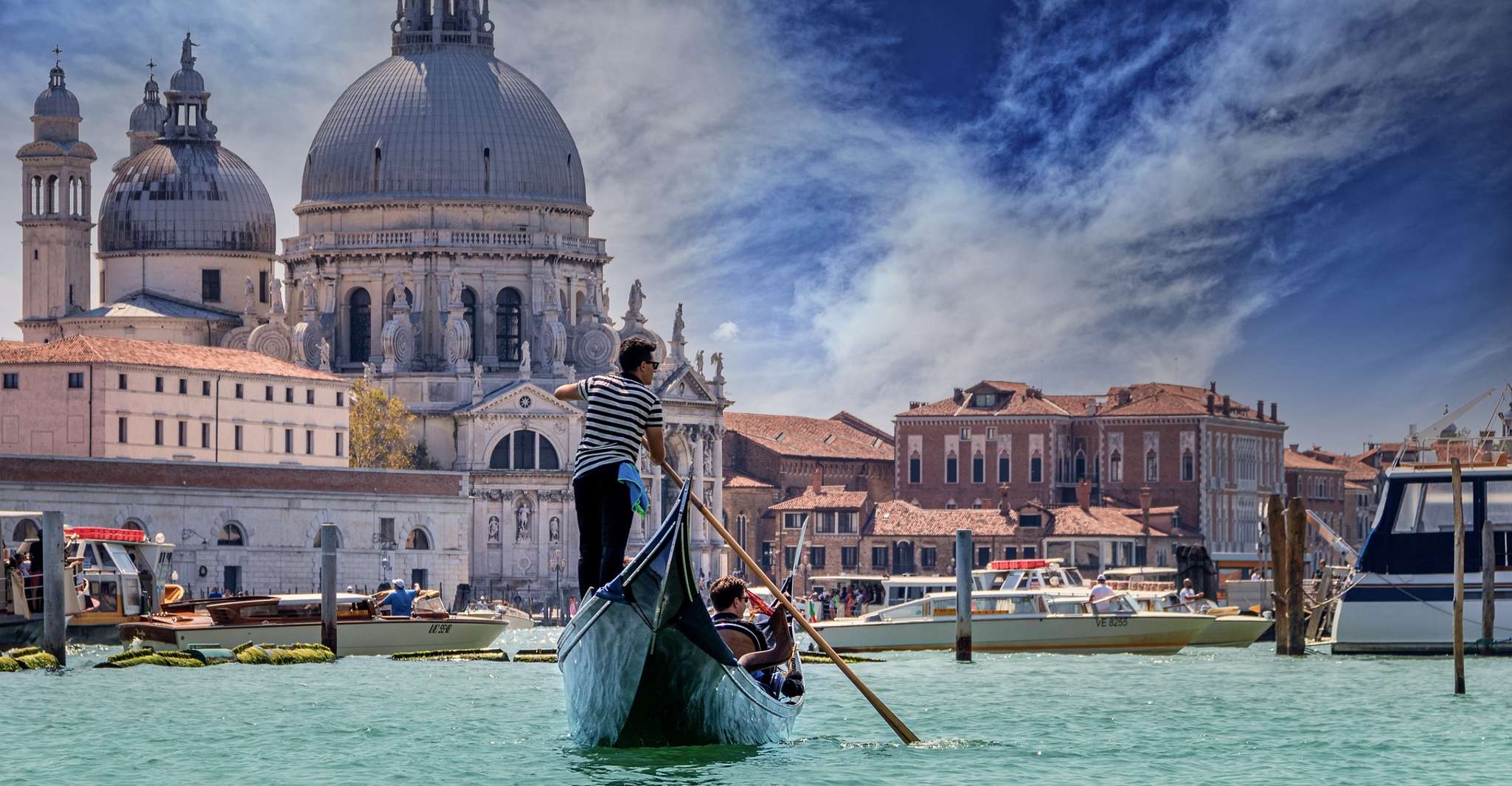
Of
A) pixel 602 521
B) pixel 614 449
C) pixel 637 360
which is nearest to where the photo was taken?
pixel 614 449

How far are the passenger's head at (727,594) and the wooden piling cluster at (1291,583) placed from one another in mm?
18946

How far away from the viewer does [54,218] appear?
3524 inches

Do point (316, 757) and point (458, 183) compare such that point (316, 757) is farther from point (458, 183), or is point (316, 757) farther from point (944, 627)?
point (458, 183)

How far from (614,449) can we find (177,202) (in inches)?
2805

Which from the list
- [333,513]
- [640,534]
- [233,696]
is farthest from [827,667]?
[640,534]

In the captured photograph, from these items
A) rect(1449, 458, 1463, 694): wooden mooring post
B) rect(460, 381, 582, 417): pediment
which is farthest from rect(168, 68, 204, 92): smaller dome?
rect(1449, 458, 1463, 694): wooden mooring post

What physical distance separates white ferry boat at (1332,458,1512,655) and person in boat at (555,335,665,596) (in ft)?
68.5

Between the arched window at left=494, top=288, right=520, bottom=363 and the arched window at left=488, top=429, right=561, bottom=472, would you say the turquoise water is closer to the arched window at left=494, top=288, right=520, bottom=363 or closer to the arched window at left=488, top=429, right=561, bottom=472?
the arched window at left=488, top=429, right=561, bottom=472

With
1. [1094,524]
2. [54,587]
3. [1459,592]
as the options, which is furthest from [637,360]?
[1094,524]

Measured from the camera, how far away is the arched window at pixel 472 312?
91.2m

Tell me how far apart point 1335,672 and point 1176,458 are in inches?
2694

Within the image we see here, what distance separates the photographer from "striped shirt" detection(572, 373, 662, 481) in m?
21.5

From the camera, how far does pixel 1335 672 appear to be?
37125 mm

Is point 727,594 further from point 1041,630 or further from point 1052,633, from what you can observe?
point 1052,633
